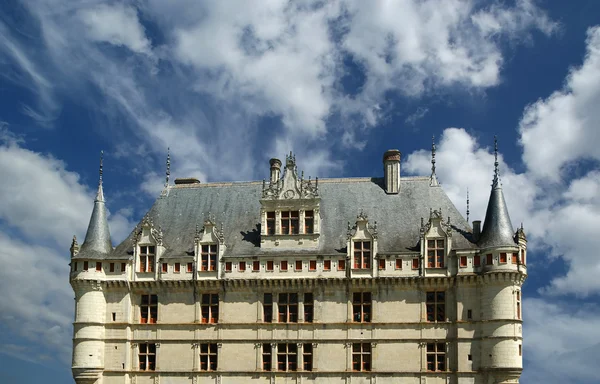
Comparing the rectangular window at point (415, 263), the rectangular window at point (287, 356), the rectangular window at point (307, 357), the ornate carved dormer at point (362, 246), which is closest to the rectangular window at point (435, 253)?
the rectangular window at point (415, 263)

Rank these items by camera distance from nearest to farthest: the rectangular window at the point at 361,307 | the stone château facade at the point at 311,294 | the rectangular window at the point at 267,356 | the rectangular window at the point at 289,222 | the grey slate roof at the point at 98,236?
the stone château facade at the point at 311,294 → the rectangular window at the point at 361,307 → the rectangular window at the point at 267,356 → the rectangular window at the point at 289,222 → the grey slate roof at the point at 98,236

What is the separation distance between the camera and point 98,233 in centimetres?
5209

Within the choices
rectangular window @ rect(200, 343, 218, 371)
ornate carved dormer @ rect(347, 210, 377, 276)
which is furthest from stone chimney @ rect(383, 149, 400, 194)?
rectangular window @ rect(200, 343, 218, 371)

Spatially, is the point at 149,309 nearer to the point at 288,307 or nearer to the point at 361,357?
the point at 288,307

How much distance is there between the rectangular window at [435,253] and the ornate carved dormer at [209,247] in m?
13.0

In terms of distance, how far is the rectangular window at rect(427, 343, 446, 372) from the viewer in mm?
46781

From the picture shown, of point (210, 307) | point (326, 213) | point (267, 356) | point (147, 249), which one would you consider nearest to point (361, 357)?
point (267, 356)

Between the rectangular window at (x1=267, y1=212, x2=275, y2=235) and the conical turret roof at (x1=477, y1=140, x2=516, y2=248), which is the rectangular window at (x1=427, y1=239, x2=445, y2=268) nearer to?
the conical turret roof at (x1=477, y1=140, x2=516, y2=248)

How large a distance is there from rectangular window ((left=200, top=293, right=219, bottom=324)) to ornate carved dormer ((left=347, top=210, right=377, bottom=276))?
8.99 metres

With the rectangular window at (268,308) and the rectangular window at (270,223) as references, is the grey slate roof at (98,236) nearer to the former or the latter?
the rectangular window at (270,223)

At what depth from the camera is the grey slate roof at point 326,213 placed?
49750 mm

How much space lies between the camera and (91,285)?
50.3 metres

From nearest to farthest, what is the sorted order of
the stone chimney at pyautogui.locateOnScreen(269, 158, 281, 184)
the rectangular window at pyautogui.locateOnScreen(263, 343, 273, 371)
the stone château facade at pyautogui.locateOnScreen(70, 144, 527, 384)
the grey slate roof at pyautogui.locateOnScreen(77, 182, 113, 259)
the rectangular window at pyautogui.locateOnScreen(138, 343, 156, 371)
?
the stone château facade at pyautogui.locateOnScreen(70, 144, 527, 384), the rectangular window at pyautogui.locateOnScreen(263, 343, 273, 371), the rectangular window at pyautogui.locateOnScreen(138, 343, 156, 371), the grey slate roof at pyautogui.locateOnScreen(77, 182, 113, 259), the stone chimney at pyautogui.locateOnScreen(269, 158, 281, 184)

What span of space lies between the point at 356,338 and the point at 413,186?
37.4 ft
